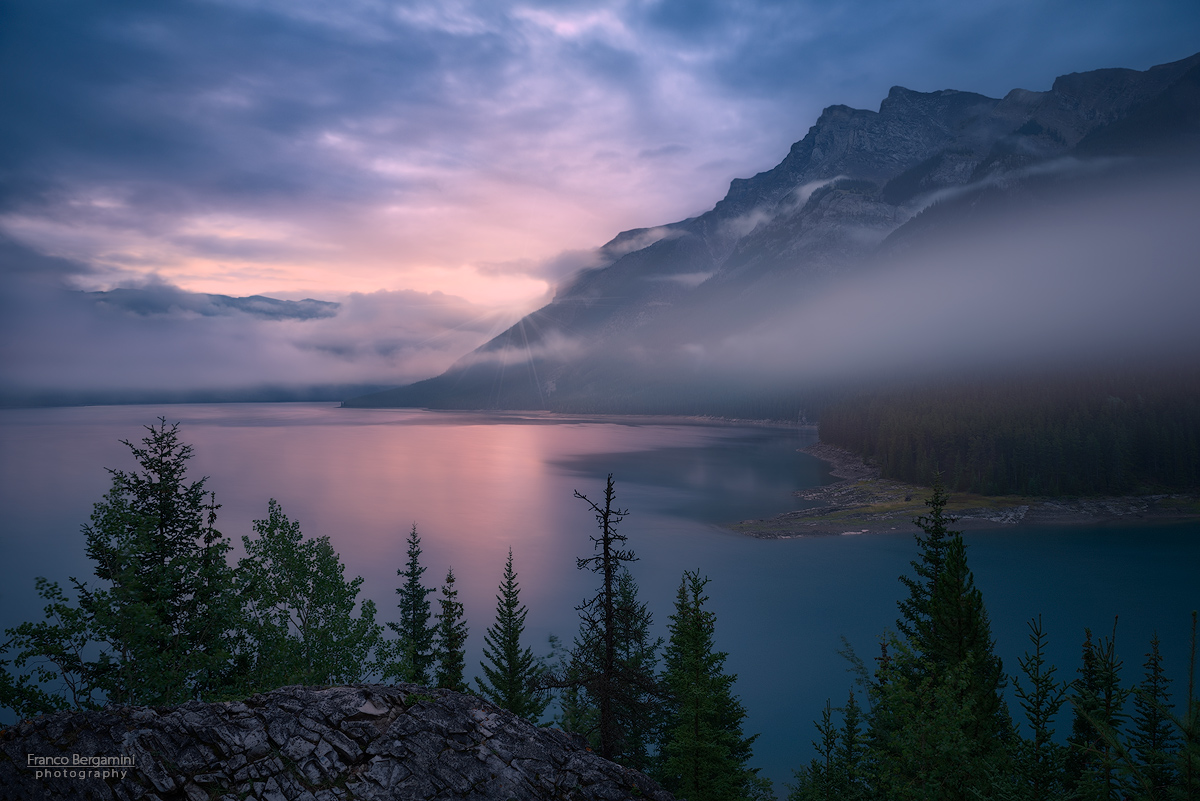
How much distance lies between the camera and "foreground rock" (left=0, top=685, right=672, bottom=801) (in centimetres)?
899

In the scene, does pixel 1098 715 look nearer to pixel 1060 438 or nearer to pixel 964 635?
pixel 964 635

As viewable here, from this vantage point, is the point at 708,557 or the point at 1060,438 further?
the point at 1060,438

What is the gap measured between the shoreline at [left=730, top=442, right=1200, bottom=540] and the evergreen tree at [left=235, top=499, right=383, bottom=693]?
56015 mm

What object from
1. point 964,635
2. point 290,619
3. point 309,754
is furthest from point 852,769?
point 290,619

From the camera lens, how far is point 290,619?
63.5ft

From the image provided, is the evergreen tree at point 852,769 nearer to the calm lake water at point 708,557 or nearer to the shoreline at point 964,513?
the calm lake water at point 708,557

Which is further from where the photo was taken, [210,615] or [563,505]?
[563,505]

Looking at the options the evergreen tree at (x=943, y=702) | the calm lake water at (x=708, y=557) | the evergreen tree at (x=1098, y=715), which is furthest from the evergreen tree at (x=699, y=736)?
the calm lake water at (x=708, y=557)

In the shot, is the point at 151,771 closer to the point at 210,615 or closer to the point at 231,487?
the point at 210,615

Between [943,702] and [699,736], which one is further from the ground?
[943,702]

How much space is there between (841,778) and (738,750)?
336 centimetres

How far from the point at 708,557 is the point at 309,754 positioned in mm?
55084

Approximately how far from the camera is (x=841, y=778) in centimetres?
1683

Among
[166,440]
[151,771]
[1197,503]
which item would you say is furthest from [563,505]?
[1197,503]
